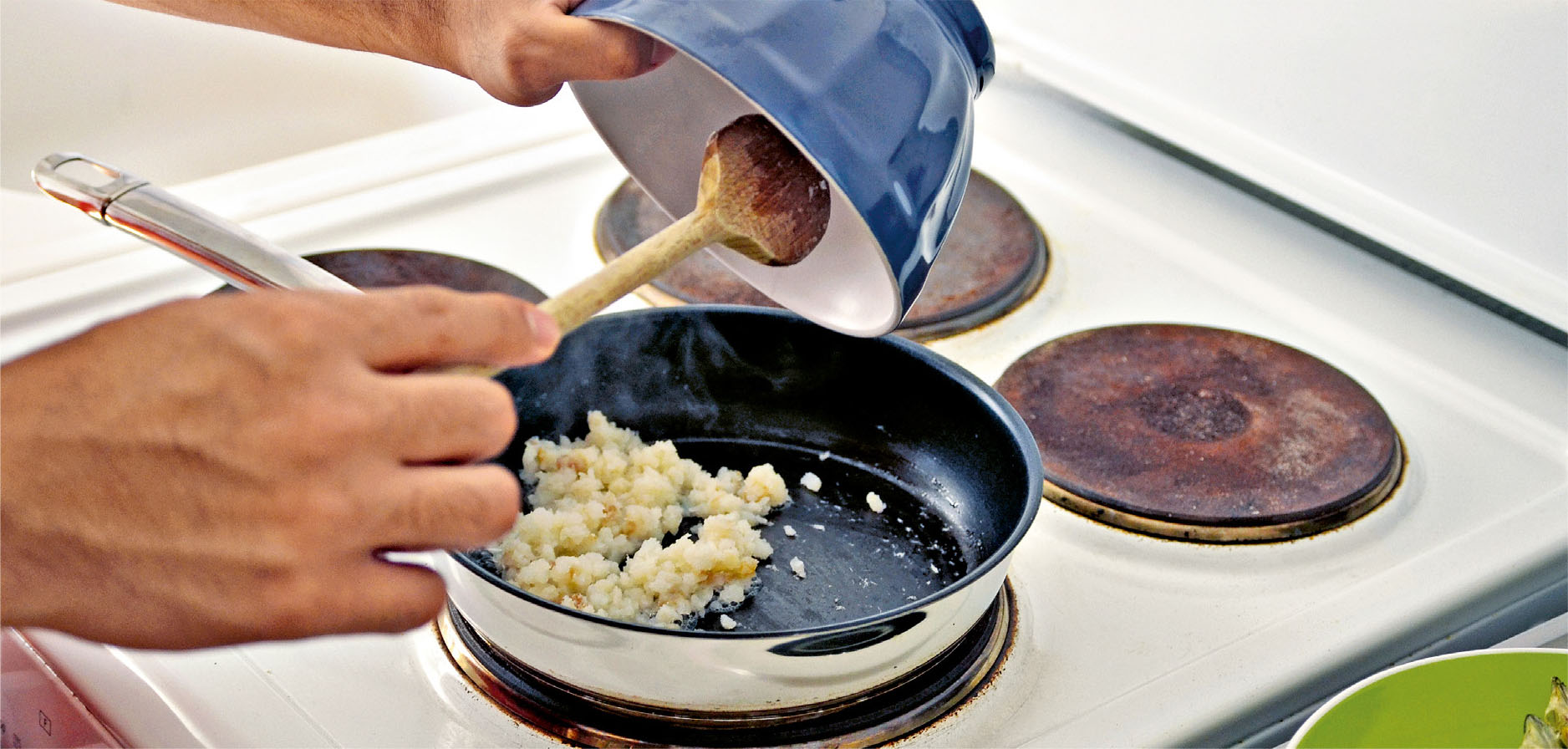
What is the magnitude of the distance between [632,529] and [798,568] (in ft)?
0.31

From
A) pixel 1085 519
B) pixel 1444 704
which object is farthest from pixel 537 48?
pixel 1444 704

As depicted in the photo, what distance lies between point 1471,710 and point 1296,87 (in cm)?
56

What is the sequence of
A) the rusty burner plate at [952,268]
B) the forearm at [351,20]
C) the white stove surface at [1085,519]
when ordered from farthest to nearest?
the rusty burner plate at [952,268] < the forearm at [351,20] < the white stove surface at [1085,519]

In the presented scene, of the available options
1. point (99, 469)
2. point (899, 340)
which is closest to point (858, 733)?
point (899, 340)

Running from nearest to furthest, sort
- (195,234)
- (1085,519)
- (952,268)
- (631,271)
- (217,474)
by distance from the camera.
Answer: (217,474) → (631,271) → (195,234) → (1085,519) → (952,268)

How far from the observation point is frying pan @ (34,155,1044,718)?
1.86 ft

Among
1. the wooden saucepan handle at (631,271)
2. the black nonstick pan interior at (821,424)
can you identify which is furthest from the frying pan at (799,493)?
the wooden saucepan handle at (631,271)

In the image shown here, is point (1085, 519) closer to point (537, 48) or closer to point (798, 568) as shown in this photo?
point (798, 568)

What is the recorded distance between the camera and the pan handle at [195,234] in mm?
668

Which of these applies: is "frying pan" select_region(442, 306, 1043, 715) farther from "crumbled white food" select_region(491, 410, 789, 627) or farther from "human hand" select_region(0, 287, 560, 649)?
"human hand" select_region(0, 287, 560, 649)

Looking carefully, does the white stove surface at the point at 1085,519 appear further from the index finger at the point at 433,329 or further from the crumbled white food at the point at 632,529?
the index finger at the point at 433,329

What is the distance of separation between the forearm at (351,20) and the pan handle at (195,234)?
16cm

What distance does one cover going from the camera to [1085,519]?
770 millimetres

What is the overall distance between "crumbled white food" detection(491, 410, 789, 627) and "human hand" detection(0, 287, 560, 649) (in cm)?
23
